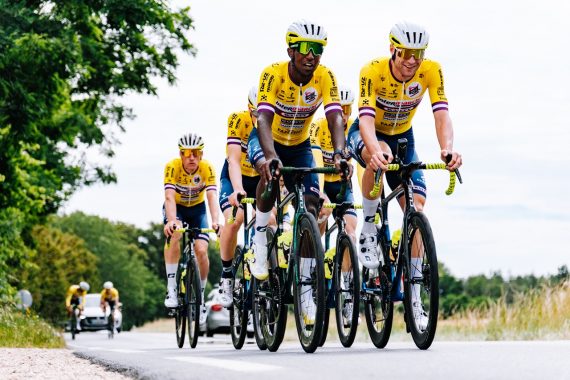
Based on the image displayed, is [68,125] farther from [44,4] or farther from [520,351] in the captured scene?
[520,351]

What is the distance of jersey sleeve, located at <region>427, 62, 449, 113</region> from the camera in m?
8.55

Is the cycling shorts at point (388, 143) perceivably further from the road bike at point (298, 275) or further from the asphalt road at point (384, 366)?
the asphalt road at point (384, 366)

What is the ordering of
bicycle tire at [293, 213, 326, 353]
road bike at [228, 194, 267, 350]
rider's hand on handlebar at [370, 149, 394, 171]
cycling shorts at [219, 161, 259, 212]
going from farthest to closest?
cycling shorts at [219, 161, 259, 212]
road bike at [228, 194, 267, 350]
rider's hand on handlebar at [370, 149, 394, 171]
bicycle tire at [293, 213, 326, 353]

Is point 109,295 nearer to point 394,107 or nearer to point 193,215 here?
point 193,215

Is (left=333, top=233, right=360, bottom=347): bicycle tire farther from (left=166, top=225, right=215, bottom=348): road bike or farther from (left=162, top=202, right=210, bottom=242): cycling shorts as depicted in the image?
(left=162, top=202, right=210, bottom=242): cycling shorts

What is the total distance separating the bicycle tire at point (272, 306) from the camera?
341 inches

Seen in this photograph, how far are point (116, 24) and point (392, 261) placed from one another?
829 inches

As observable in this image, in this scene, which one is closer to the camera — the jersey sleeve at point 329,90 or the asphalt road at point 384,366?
the asphalt road at point 384,366

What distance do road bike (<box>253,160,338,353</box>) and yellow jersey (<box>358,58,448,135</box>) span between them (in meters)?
0.95

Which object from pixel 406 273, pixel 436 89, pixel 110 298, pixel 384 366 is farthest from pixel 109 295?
pixel 384 366

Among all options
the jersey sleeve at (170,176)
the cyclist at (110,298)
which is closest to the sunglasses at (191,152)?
the jersey sleeve at (170,176)

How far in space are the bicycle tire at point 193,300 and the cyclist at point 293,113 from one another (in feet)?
10.3

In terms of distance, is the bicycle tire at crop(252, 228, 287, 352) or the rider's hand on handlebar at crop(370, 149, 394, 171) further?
the bicycle tire at crop(252, 228, 287, 352)

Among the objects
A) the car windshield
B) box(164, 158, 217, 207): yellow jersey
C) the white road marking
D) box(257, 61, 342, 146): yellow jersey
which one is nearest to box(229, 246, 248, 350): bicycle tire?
box(164, 158, 217, 207): yellow jersey
